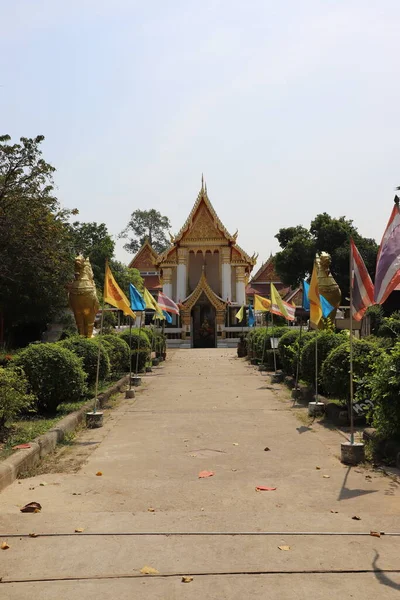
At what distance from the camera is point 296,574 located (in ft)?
11.7

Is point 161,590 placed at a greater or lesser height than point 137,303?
lesser

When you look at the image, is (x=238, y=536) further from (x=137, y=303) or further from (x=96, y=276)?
(x=96, y=276)

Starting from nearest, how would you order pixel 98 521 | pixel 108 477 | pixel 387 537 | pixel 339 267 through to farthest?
pixel 387 537, pixel 98 521, pixel 108 477, pixel 339 267

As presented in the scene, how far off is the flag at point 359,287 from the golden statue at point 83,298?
42.9ft

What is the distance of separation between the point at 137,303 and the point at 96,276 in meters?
26.6

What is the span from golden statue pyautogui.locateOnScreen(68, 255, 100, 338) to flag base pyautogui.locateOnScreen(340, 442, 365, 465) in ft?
44.9

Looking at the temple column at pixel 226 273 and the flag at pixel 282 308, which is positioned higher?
the temple column at pixel 226 273

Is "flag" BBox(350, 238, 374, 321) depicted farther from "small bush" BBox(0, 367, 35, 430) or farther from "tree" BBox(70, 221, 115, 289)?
"tree" BBox(70, 221, 115, 289)

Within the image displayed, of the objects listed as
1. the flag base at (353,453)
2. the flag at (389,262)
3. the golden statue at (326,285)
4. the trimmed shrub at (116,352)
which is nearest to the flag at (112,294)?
the trimmed shrub at (116,352)

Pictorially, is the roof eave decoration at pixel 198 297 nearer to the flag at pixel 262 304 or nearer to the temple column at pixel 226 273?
the temple column at pixel 226 273

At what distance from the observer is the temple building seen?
133 feet

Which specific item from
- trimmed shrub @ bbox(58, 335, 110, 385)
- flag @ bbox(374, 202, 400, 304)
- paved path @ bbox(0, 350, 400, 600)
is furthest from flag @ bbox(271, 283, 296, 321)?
flag @ bbox(374, 202, 400, 304)

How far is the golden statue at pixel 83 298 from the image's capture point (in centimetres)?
1922

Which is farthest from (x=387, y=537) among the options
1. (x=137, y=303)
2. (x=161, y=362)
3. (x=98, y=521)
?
(x=161, y=362)
